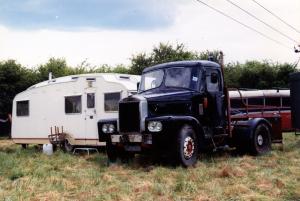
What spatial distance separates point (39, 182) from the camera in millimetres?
8531

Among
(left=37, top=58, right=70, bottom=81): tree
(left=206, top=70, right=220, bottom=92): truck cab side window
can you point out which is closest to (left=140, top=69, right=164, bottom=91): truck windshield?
(left=206, top=70, right=220, bottom=92): truck cab side window

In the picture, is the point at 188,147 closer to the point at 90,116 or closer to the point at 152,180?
the point at 152,180

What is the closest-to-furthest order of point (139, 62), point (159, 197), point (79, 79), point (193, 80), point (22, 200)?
point (22, 200), point (159, 197), point (193, 80), point (79, 79), point (139, 62)

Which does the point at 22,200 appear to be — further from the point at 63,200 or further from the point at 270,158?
the point at 270,158

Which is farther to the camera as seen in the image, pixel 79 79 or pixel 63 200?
pixel 79 79

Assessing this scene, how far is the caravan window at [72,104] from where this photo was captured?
15664 millimetres

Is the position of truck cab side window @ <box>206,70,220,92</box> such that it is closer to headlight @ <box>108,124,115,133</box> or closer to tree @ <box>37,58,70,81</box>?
headlight @ <box>108,124,115,133</box>

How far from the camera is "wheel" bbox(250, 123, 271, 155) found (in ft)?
41.6

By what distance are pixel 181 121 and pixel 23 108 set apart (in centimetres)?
935

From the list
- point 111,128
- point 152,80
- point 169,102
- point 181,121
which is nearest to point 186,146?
point 181,121

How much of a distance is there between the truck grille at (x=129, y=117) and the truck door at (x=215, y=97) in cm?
212

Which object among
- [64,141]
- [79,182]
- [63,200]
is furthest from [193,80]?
[64,141]

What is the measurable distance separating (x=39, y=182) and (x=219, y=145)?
5384 millimetres

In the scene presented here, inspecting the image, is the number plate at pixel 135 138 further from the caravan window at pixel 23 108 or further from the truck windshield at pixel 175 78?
the caravan window at pixel 23 108
